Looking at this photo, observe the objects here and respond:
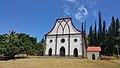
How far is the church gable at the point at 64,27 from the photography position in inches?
1823

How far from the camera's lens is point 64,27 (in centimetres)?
4734

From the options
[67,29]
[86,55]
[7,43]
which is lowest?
[86,55]

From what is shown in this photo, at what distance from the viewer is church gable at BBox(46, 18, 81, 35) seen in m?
46.3

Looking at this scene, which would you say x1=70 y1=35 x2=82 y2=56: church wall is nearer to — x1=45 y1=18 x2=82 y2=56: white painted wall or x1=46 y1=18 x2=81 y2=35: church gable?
x1=45 y1=18 x2=82 y2=56: white painted wall

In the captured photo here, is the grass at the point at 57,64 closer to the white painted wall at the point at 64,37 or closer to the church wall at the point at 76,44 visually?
the church wall at the point at 76,44

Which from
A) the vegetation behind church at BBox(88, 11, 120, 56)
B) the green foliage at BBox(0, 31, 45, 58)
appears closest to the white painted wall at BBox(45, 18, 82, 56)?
the green foliage at BBox(0, 31, 45, 58)

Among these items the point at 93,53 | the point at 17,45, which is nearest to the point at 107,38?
the point at 93,53

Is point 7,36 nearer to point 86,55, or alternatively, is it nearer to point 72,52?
point 72,52

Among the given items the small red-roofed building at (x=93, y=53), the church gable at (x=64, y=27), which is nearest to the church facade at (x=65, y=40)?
the church gable at (x=64, y=27)

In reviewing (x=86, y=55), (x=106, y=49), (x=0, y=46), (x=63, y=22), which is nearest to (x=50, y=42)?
(x=63, y=22)

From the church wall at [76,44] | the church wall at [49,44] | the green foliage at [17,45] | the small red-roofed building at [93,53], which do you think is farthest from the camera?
the church wall at [49,44]

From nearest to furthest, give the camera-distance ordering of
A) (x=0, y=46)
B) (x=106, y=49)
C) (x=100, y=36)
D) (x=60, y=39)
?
(x=0, y=46), (x=60, y=39), (x=106, y=49), (x=100, y=36)

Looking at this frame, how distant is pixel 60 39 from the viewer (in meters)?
46.7

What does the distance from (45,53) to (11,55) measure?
9.98 meters
